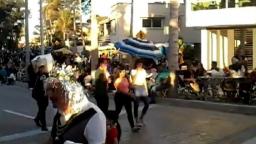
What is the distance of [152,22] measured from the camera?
5312 centimetres

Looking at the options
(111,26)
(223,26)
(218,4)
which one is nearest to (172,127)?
(223,26)

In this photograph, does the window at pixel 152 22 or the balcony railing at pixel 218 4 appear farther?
the window at pixel 152 22

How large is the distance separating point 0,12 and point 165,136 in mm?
51392

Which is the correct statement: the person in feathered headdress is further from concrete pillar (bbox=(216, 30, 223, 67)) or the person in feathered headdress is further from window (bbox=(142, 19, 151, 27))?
window (bbox=(142, 19, 151, 27))

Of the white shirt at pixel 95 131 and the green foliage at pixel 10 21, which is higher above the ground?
the green foliage at pixel 10 21

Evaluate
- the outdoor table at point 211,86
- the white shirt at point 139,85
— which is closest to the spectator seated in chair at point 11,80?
the outdoor table at point 211,86

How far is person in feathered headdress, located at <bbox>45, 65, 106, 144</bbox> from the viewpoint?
13.5ft

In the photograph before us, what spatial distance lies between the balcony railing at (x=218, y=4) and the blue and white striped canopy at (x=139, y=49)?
12.1 ft

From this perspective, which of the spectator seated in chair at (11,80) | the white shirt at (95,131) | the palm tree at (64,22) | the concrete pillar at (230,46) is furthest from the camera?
the palm tree at (64,22)

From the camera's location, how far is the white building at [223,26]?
29984 mm

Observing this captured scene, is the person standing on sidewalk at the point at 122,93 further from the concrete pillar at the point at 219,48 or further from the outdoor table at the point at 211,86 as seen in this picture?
the concrete pillar at the point at 219,48

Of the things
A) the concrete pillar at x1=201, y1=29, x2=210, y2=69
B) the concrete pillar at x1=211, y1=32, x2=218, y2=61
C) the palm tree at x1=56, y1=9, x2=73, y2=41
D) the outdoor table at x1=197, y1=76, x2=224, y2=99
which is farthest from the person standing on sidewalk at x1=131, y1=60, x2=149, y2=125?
the palm tree at x1=56, y1=9, x2=73, y2=41

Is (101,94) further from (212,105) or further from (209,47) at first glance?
(209,47)

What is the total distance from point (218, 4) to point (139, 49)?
527 centimetres
